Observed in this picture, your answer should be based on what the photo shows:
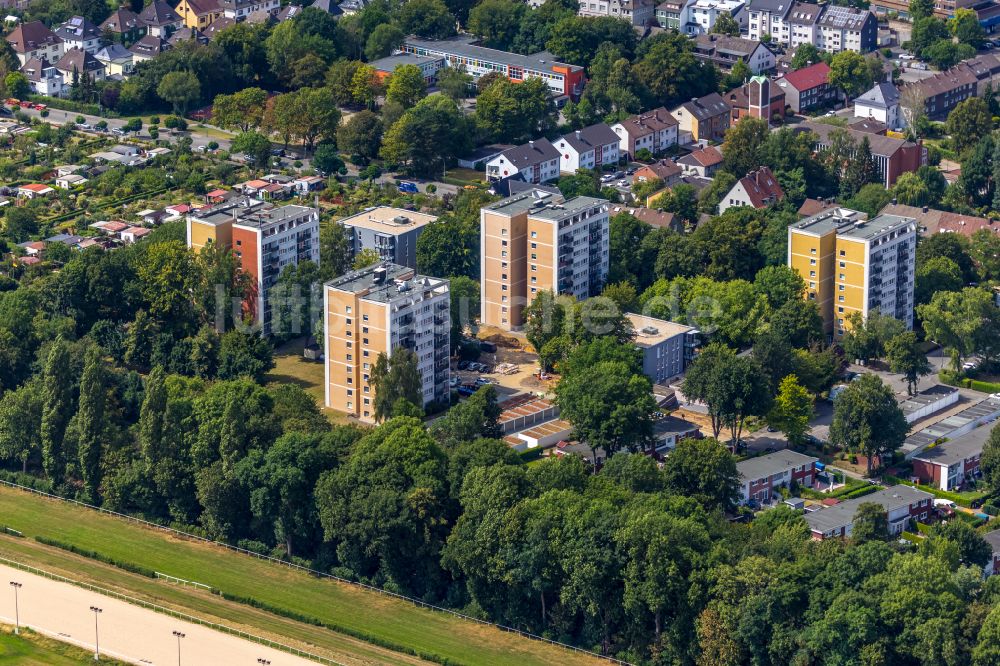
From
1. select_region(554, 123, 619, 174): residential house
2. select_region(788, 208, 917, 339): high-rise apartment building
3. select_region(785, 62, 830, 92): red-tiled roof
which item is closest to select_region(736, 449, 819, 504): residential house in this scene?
select_region(788, 208, 917, 339): high-rise apartment building

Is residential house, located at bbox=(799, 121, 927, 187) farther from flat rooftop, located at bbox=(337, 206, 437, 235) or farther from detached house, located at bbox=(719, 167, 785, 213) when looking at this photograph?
flat rooftop, located at bbox=(337, 206, 437, 235)

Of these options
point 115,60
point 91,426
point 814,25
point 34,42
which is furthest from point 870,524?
point 34,42

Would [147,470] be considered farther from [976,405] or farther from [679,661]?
[976,405]

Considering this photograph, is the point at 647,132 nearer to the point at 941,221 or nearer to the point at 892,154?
the point at 892,154

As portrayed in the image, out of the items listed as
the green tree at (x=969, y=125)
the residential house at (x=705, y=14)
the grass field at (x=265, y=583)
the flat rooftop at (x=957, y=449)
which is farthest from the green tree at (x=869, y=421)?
the residential house at (x=705, y=14)

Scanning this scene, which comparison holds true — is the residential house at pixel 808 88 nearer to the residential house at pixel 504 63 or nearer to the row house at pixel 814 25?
the row house at pixel 814 25

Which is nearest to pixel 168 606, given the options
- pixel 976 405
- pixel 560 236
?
pixel 560 236

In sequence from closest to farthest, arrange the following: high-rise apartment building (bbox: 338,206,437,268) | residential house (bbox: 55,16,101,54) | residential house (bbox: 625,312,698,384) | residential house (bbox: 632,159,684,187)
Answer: residential house (bbox: 625,312,698,384) → high-rise apartment building (bbox: 338,206,437,268) → residential house (bbox: 632,159,684,187) → residential house (bbox: 55,16,101,54)
